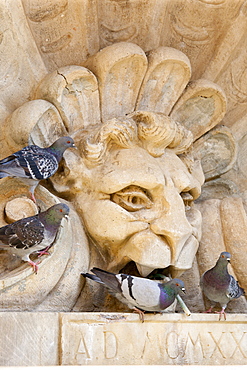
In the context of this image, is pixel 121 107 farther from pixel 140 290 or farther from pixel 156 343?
pixel 156 343

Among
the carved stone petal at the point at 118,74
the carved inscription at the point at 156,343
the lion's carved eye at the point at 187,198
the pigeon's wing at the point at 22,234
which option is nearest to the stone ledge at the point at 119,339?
the carved inscription at the point at 156,343

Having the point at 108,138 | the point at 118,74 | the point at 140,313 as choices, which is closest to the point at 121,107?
the point at 118,74

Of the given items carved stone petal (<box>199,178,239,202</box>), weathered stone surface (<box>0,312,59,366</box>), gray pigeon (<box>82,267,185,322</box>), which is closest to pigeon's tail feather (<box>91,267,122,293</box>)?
gray pigeon (<box>82,267,185,322</box>)

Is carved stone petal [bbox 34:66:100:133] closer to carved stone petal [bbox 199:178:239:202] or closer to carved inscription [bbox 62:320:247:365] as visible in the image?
carved stone petal [bbox 199:178:239:202]

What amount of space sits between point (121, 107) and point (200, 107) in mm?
365

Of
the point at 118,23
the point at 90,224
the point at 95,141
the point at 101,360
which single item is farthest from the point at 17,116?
the point at 101,360

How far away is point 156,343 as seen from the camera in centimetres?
182

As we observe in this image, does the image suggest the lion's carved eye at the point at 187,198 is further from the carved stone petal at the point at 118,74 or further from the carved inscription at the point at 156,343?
the carved inscription at the point at 156,343

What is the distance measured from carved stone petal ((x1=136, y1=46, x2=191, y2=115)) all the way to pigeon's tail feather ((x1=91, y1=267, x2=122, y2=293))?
0.72 metres

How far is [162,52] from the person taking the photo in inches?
89.5

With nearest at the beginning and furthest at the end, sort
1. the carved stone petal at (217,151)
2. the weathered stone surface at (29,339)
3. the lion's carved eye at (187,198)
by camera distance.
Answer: the weathered stone surface at (29,339), the lion's carved eye at (187,198), the carved stone petal at (217,151)

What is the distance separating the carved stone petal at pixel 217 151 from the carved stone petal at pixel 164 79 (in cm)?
26

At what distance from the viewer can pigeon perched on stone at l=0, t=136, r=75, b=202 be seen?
186 cm

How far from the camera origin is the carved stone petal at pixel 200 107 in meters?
2.37
